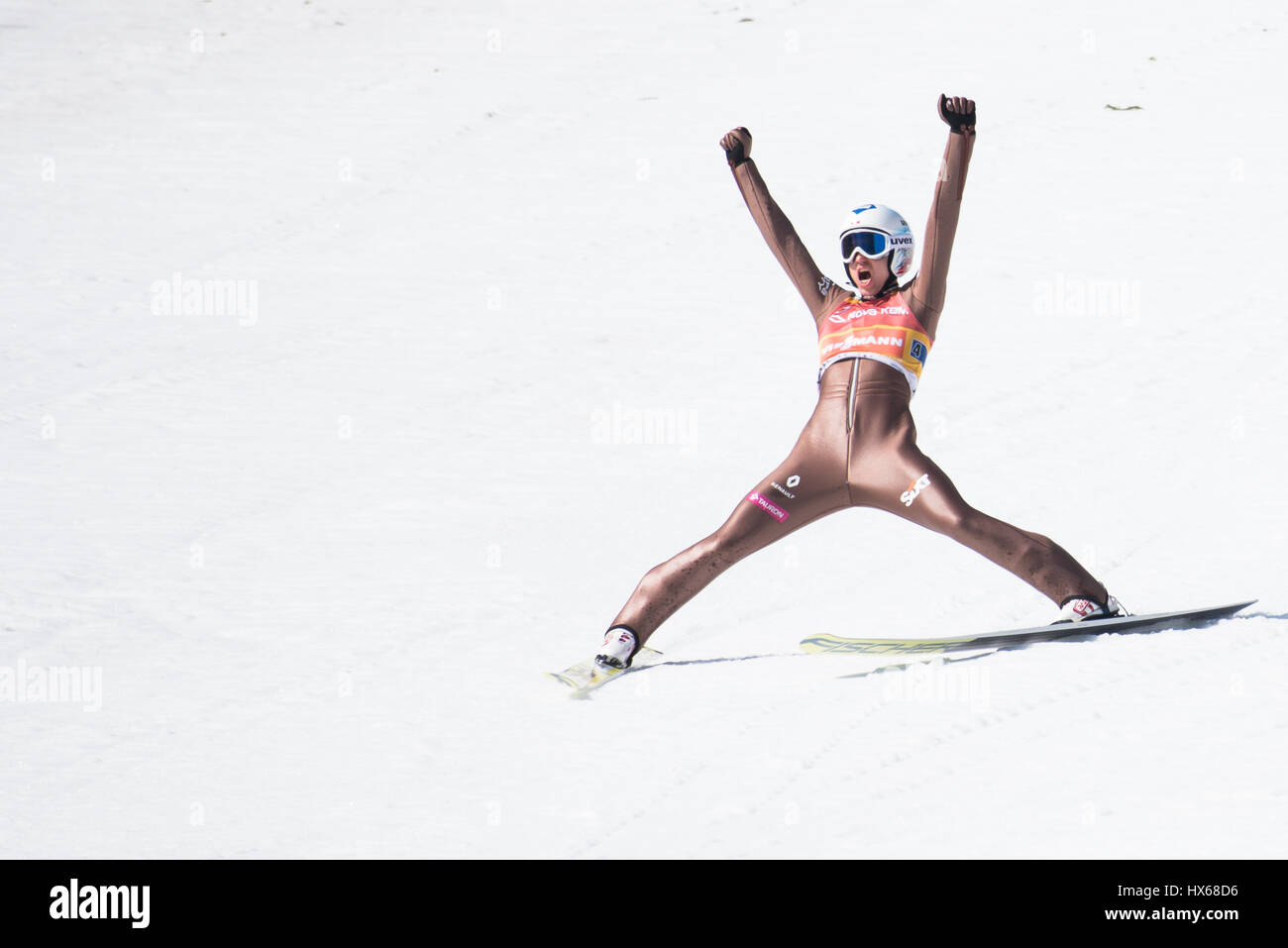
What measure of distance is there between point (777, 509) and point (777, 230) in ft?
3.66

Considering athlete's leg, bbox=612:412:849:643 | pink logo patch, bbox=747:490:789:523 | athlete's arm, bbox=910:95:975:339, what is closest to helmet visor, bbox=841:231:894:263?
athlete's arm, bbox=910:95:975:339

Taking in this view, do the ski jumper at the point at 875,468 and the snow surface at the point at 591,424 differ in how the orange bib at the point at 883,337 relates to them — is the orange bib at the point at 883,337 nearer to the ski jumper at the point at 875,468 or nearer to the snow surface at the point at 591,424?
A: the ski jumper at the point at 875,468

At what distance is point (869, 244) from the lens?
5809mm

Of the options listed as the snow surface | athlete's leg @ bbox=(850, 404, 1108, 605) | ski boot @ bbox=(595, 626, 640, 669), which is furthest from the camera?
ski boot @ bbox=(595, 626, 640, 669)

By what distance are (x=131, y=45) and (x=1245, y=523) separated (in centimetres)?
1171

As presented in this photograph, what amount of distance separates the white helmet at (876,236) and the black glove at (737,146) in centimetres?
53

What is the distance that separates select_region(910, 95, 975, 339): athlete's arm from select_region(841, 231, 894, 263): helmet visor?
155mm

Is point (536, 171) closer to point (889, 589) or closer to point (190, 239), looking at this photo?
point (190, 239)

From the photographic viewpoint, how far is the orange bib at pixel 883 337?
18.9ft

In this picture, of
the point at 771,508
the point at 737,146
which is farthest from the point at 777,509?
the point at 737,146

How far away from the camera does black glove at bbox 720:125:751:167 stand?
6078mm

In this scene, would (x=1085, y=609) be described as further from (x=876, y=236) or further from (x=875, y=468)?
(x=876, y=236)

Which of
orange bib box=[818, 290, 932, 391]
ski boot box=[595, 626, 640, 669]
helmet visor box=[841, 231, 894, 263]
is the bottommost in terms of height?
ski boot box=[595, 626, 640, 669]

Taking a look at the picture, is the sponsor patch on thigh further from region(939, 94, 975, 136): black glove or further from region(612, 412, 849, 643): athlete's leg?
region(939, 94, 975, 136): black glove
